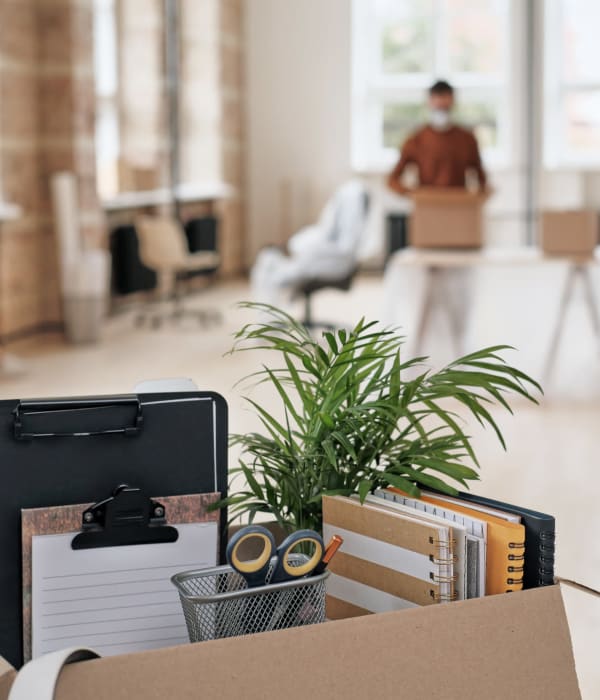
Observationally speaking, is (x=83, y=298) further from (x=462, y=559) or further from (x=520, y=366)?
(x=462, y=559)

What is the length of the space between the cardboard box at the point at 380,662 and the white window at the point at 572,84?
36.2ft

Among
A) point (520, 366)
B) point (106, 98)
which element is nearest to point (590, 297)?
point (520, 366)

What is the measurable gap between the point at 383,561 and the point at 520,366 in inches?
195

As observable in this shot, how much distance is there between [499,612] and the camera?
4.08ft

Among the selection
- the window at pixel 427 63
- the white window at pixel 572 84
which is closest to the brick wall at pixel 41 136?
the window at pixel 427 63

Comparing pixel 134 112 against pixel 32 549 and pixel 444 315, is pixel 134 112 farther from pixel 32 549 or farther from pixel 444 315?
pixel 32 549

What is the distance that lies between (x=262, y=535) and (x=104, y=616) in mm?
250

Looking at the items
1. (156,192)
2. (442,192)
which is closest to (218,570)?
(442,192)

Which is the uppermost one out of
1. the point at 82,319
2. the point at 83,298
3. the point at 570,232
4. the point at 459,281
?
the point at 570,232

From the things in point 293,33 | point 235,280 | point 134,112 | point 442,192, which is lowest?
point 235,280

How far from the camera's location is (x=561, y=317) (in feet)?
19.3

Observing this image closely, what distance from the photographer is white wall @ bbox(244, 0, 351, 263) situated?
11859 mm

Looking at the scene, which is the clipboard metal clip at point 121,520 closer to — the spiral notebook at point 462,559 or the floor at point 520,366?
the spiral notebook at point 462,559

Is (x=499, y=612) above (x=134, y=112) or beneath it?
beneath
